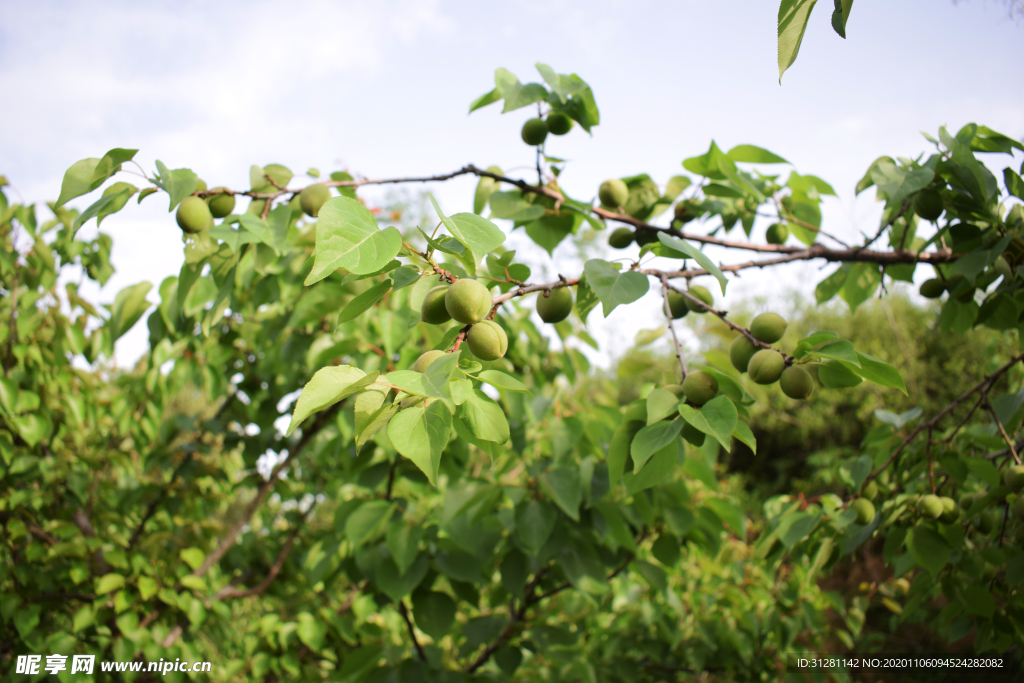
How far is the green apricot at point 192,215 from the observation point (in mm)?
868

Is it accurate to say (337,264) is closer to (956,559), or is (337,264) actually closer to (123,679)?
(956,559)

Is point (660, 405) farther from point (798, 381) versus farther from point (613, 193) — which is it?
point (613, 193)

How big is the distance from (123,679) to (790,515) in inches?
68.9

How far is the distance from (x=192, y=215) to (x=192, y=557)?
128cm

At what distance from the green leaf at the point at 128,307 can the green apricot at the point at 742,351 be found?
120 centimetres

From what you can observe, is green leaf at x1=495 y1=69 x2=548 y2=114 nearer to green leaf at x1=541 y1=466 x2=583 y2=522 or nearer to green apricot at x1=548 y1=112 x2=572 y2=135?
green apricot at x1=548 y1=112 x2=572 y2=135

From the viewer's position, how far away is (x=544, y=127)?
113 cm

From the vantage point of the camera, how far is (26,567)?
1.56 metres

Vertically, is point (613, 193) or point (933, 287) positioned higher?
point (613, 193)

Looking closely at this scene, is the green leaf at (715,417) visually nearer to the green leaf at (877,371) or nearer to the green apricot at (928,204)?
the green leaf at (877,371)

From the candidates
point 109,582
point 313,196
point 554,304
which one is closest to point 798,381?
point 554,304

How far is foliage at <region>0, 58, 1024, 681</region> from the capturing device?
27.4 inches

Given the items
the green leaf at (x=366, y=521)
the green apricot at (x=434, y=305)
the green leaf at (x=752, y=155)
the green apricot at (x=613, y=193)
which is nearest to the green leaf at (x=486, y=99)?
the green apricot at (x=613, y=193)

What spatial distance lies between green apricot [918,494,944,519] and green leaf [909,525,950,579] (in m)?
0.04
